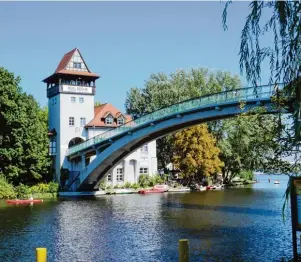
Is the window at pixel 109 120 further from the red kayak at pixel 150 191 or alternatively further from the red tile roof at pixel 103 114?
the red kayak at pixel 150 191

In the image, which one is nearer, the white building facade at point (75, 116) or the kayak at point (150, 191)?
the kayak at point (150, 191)

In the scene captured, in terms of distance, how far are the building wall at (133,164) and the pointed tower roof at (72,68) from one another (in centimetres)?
600

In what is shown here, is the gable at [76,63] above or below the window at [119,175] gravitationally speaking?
above

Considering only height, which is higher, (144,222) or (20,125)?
(20,125)

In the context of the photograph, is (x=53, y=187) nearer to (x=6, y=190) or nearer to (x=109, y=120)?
(x=6, y=190)

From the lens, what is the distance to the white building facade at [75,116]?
4753 centimetres

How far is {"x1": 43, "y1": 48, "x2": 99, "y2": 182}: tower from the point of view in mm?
47469

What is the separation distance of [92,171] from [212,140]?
15.6m

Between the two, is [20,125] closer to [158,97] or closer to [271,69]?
[158,97]

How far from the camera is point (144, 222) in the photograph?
76.8ft

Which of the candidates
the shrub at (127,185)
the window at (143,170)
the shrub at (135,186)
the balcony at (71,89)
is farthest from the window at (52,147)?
the window at (143,170)

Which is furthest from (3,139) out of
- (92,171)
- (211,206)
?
(211,206)

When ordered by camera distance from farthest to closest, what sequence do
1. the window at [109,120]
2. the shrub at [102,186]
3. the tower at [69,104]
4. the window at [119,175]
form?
the window at [109,120]
the window at [119,175]
the tower at [69,104]
the shrub at [102,186]

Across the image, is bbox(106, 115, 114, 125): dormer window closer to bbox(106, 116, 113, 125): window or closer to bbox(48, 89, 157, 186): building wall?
bbox(106, 116, 113, 125): window
